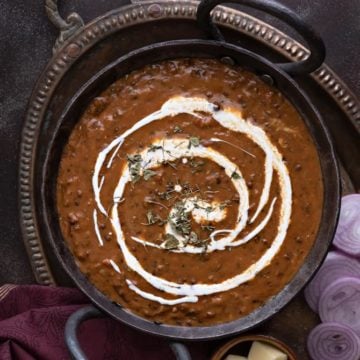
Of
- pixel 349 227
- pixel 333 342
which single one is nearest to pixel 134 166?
Result: pixel 349 227

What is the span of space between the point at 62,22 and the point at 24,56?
190 mm

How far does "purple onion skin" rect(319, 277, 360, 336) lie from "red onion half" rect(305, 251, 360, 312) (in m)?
0.03

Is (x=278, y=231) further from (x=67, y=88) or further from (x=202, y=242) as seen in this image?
(x=67, y=88)

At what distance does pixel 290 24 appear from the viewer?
6.93 feet

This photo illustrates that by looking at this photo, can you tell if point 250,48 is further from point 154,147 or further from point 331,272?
point 331,272

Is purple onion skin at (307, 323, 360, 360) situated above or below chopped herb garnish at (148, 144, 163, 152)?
below

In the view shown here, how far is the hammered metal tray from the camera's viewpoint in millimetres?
2463

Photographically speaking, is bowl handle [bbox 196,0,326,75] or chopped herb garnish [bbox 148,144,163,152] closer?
bowl handle [bbox 196,0,326,75]

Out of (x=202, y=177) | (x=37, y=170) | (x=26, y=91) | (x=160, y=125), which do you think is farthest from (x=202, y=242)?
(x=26, y=91)

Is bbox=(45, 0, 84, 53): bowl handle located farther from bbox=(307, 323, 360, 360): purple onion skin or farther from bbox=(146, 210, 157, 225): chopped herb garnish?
bbox=(307, 323, 360, 360): purple onion skin

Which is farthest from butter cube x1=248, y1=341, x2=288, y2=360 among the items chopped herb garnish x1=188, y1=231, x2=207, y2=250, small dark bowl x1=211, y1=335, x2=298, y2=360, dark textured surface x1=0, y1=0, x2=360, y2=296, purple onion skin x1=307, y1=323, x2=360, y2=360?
dark textured surface x1=0, y1=0, x2=360, y2=296

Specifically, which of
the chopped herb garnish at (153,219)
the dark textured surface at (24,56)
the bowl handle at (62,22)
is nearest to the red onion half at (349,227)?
the dark textured surface at (24,56)

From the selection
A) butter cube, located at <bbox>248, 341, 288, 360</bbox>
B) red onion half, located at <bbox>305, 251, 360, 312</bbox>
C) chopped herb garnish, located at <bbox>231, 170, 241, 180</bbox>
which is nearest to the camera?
chopped herb garnish, located at <bbox>231, 170, 241, 180</bbox>

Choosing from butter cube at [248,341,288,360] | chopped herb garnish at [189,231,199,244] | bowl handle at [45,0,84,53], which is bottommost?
butter cube at [248,341,288,360]
